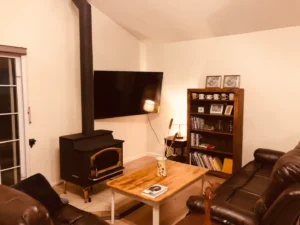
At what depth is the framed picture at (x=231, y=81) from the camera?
13.6ft

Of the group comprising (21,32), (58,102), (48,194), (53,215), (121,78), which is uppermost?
(21,32)

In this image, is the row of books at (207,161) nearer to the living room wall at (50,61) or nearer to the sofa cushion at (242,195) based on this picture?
the sofa cushion at (242,195)

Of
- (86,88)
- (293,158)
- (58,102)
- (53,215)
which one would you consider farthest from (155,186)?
(58,102)

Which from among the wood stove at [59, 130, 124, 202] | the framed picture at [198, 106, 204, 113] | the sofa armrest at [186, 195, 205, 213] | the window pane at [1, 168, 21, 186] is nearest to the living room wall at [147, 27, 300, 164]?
the framed picture at [198, 106, 204, 113]

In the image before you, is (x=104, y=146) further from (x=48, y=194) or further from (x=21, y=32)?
(x=21, y=32)

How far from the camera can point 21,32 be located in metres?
3.32

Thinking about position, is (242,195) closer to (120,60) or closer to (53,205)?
(53,205)

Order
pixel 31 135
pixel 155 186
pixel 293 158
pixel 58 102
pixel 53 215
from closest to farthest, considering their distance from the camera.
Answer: pixel 293 158
pixel 53 215
pixel 155 186
pixel 31 135
pixel 58 102

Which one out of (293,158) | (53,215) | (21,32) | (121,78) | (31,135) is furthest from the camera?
(121,78)

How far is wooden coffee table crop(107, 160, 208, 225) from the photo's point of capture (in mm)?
2409

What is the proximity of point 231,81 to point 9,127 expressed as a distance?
11.2 ft

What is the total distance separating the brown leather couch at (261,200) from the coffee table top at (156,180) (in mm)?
366

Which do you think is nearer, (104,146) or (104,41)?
(104,146)

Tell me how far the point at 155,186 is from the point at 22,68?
2320 mm
